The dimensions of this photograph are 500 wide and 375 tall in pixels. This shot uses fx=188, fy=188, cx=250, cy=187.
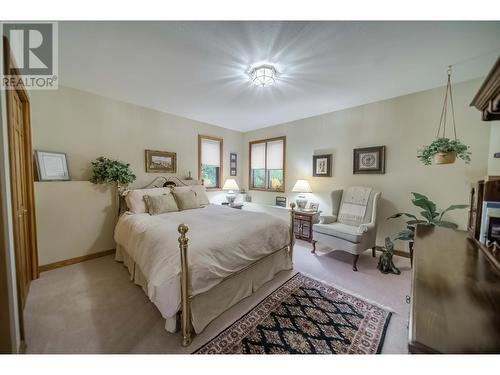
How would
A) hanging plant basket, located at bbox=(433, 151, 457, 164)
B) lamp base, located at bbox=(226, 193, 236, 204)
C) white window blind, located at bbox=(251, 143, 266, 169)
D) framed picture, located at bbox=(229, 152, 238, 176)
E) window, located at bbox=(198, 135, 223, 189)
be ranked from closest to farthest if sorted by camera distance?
hanging plant basket, located at bbox=(433, 151, 457, 164)
window, located at bbox=(198, 135, 223, 189)
lamp base, located at bbox=(226, 193, 236, 204)
white window blind, located at bbox=(251, 143, 266, 169)
framed picture, located at bbox=(229, 152, 238, 176)

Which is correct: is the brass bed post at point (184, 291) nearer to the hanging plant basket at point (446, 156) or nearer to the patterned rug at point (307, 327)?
the patterned rug at point (307, 327)

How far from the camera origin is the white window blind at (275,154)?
484 cm

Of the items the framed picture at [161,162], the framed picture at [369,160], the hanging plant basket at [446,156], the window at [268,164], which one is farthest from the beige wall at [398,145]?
the framed picture at [161,162]

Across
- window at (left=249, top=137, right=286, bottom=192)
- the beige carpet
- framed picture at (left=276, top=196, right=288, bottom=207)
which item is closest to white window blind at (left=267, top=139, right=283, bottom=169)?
window at (left=249, top=137, right=286, bottom=192)

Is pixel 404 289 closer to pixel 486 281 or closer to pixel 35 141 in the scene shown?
pixel 486 281

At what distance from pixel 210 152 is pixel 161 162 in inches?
52.0

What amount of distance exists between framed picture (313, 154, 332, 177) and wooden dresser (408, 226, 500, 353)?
287cm

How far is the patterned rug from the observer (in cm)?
150

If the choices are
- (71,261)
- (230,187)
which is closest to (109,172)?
(71,261)

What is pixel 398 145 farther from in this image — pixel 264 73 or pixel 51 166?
pixel 51 166

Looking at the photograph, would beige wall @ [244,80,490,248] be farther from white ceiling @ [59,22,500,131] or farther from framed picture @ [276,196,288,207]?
framed picture @ [276,196,288,207]

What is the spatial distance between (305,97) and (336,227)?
7.35 ft

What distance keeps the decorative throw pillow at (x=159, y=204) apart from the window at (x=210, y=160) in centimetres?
152

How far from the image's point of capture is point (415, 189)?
120 inches
